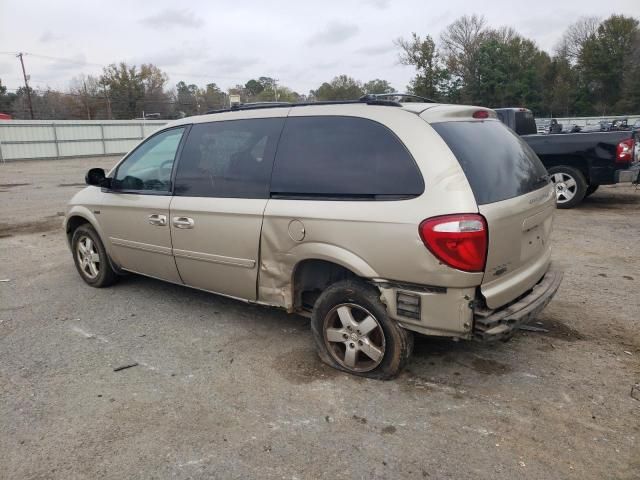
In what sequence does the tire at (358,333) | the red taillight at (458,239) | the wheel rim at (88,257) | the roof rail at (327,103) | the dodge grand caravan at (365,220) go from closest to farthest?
the red taillight at (458,239), the dodge grand caravan at (365,220), the tire at (358,333), the roof rail at (327,103), the wheel rim at (88,257)

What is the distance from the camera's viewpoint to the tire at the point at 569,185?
29.0 ft

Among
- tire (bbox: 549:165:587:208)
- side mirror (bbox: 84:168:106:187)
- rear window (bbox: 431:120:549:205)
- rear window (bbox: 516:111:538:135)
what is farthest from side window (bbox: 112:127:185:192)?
rear window (bbox: 516:111:538:135)

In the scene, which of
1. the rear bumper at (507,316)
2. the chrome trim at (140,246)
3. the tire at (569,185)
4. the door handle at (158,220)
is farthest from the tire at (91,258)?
the tire at (569,185)

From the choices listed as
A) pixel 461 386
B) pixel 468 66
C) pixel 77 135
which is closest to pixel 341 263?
pixel 461 386

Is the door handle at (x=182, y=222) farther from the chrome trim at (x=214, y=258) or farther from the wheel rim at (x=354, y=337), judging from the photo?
the wheel rim at (x=354, y=337)

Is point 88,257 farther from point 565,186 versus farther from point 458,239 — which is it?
point 565,186

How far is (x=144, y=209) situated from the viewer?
177 inches

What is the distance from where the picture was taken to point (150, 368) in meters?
3.62

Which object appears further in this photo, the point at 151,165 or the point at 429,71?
the point at 429,71

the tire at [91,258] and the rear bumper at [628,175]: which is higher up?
the rear bumper at [628,175]

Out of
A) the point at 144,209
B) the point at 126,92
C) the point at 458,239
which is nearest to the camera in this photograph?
the point at 458,239

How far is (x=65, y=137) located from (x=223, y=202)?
98.5 ft

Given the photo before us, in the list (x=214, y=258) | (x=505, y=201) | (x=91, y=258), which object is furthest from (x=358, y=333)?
(x=91, y=258)

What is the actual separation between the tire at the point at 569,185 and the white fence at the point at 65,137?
2122 cm
